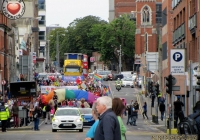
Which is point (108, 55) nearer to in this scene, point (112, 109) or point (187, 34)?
point (187, 34)

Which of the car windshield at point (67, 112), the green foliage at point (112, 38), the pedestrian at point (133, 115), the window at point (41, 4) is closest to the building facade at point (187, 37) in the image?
the pedestrian at point (133, 115)

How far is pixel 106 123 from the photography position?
489 inches

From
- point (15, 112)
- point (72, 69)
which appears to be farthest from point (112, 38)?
point (15, 112)

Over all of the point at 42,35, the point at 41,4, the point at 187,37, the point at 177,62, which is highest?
the point at 41,4

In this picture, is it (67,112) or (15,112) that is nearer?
(67,112)

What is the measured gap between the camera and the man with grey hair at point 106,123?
40.7 feet

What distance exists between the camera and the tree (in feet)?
493

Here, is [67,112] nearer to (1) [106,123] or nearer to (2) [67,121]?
(2) [67,121]

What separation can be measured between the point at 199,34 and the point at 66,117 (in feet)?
51.3

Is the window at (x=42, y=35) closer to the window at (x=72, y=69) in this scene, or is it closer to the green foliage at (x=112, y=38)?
the green foliage at (x=112, y=38)

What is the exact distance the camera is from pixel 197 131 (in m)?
17.2

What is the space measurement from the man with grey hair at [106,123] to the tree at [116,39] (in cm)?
13681

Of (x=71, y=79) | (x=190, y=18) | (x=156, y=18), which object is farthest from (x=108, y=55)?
(x=190, y=18)

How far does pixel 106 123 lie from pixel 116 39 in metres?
140
